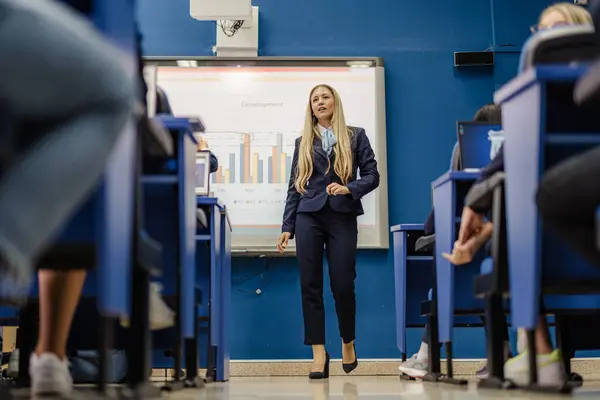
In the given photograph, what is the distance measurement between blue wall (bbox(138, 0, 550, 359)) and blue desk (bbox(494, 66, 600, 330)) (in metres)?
3.25

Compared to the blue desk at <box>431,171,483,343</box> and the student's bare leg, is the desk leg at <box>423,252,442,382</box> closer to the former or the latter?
the blue desk at <box>431,171,483,343</box>

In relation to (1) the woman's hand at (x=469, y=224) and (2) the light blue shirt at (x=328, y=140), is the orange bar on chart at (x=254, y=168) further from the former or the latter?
(1) the woman's hand at (x=469, y=224)

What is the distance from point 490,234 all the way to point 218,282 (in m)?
1.54

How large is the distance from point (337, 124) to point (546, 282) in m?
2.50

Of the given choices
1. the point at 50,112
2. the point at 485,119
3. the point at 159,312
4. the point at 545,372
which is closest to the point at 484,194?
the point at 545,372

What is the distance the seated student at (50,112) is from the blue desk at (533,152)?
1.20 metres

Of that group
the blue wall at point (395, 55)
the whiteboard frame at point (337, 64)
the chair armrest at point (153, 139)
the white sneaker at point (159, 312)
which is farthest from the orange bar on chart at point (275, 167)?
the chair armrest at point (153, 139)

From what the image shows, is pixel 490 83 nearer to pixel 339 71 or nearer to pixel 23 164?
pixel 339 71

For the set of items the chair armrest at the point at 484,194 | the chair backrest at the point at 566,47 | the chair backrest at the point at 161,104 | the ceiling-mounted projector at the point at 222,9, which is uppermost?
the ceiling-mounted projector at the point at 222,9

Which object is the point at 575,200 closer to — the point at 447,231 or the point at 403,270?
the point at 447,231

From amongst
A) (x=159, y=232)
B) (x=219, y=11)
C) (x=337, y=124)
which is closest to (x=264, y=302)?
(x=337, y=124)

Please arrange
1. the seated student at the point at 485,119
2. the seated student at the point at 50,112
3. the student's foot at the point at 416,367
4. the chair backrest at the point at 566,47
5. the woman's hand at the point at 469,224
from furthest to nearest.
Answer: the student's foot at the point at 416,367 → the seated student at the point at 485,119 → the woman's hand at the point at 469,224 → the chair backrest at the point at 566,47 → the seated student at the point at 50,112

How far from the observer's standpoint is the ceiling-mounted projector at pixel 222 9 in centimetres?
502

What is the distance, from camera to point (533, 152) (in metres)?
1.88
